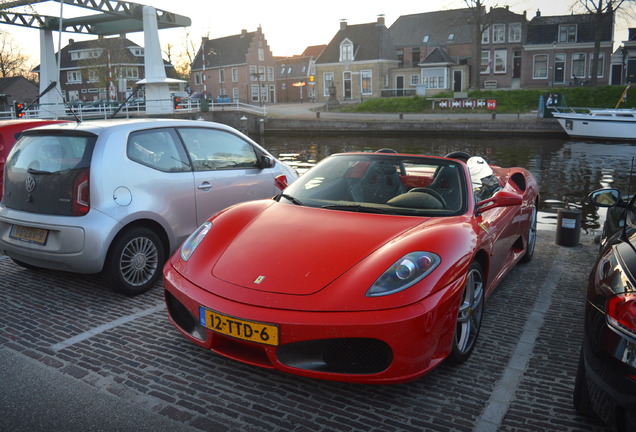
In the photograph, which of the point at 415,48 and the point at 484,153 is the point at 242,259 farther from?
the point at 415,48

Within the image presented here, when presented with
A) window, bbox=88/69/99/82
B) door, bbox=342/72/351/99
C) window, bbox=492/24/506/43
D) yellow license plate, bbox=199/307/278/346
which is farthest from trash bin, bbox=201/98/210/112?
yellow license plate, bbox=199/307/278/346

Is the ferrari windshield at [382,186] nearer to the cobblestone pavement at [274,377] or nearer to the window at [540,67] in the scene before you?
the cobblestone pavement at [274,377]

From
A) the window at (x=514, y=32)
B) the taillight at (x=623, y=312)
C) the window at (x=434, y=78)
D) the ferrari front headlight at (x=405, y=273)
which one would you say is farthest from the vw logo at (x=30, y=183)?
the window at (x=514, y=32)

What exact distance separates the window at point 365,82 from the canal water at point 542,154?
26.1m

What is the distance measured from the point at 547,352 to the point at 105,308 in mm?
3500

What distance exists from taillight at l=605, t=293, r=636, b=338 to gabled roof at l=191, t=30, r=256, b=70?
71.0m

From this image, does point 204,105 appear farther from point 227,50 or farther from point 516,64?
point 227,50

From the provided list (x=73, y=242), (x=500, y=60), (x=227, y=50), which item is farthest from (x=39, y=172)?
(x=227, y=50)

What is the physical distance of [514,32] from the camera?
5403cm

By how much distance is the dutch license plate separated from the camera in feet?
15.7

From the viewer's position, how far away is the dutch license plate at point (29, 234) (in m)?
4.78

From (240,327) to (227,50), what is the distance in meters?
73.3

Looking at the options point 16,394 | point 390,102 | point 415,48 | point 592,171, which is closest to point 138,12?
point 390,102

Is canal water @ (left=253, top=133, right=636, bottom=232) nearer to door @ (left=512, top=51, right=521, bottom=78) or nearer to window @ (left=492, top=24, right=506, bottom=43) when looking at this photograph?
door @ (left=512, top=51, right=521, bottom=78)
